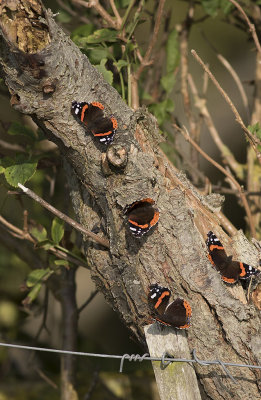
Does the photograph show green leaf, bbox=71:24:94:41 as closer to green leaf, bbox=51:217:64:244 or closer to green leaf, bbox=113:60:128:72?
green leaf, bbox=113:60:128:72

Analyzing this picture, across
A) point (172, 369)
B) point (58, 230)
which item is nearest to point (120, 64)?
point (58, 230)

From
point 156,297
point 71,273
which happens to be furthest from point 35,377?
point 156,297

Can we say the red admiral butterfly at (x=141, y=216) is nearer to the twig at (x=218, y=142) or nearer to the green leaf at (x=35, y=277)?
the green leaf at (x=35, y=277)

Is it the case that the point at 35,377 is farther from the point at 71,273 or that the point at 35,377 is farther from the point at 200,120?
the point at 200,120

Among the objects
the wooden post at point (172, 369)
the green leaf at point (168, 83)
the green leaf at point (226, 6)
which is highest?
the green leaf at point (226, 6)

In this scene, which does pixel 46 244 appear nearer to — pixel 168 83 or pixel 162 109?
pixel 162 109

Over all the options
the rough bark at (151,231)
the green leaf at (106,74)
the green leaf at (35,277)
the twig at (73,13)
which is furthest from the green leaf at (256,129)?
the twig at (73,13)
